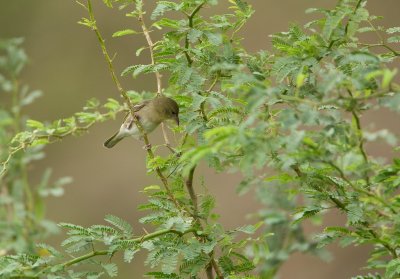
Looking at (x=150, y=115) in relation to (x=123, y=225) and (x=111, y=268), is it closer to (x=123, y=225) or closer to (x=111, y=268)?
(x=123, y=225)

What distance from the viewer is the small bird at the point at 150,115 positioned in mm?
2234

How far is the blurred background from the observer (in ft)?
18.6

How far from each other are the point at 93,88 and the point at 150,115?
412cm

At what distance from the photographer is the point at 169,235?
1805 millimetres

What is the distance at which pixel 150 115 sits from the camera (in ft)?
8.39

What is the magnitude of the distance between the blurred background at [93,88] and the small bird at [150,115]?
273 centimetres

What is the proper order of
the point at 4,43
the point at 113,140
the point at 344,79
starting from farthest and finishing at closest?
the point at 113,140
the point at 344,79
the point at 4,43

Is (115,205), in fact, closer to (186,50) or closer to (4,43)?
(186,50)

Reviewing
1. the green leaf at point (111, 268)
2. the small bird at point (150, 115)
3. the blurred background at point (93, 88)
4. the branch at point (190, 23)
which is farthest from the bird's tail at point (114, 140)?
the blurred background at point (93, 88)

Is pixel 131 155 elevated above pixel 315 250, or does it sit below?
above

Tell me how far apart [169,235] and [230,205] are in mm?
3750

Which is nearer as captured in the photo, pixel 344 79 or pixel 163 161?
pixel 344 79

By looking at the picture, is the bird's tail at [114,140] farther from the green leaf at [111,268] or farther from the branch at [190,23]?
the green leaf at [111,268]

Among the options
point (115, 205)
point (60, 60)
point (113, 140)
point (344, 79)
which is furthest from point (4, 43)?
point (60, 60)
